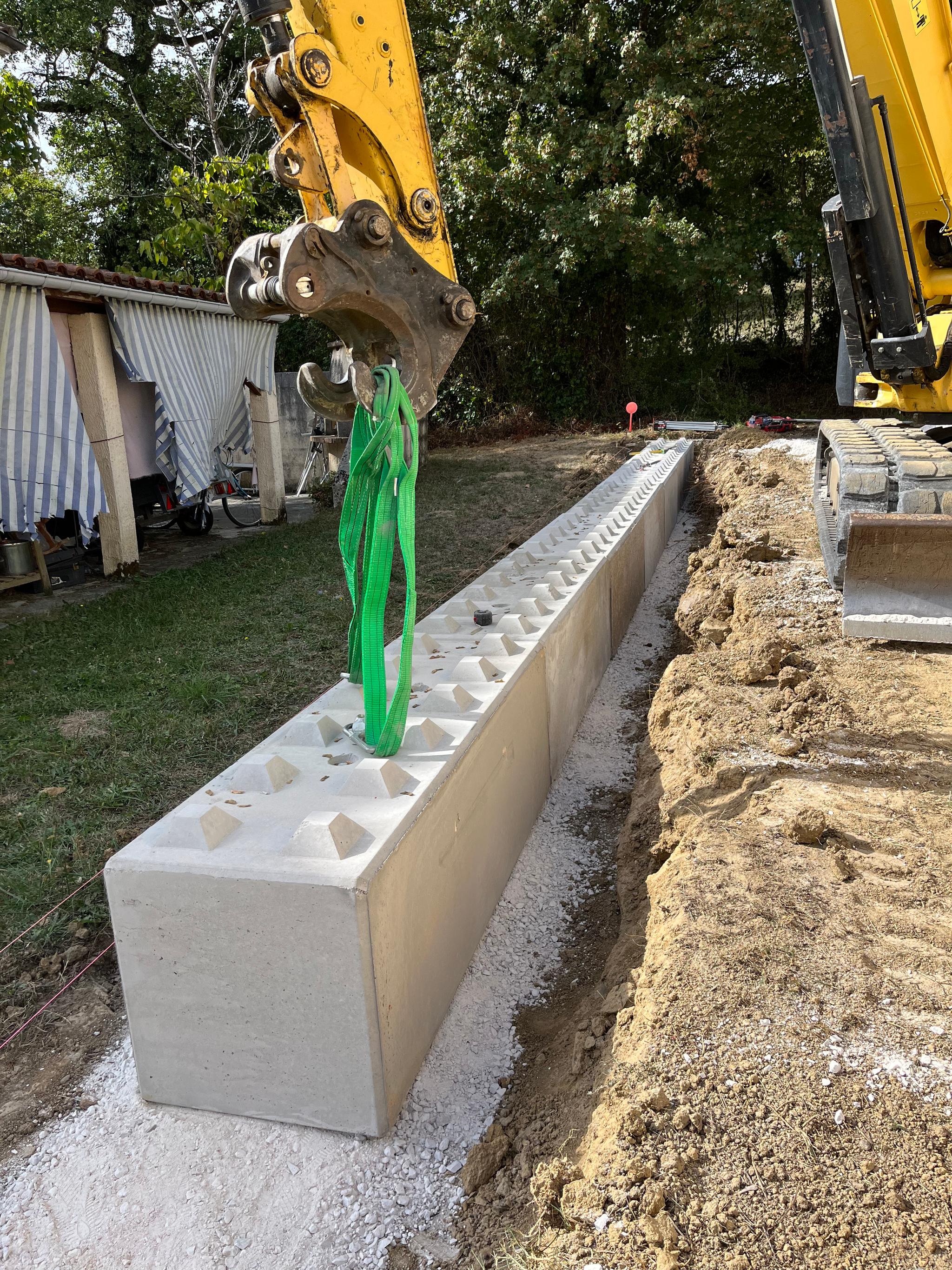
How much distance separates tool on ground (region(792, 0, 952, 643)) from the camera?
4.93 m

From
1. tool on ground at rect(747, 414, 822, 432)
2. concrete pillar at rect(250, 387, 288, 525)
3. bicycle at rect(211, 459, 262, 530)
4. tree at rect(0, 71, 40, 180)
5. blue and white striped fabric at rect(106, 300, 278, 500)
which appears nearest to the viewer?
blue and white striped fabric at rect(106, 300, 278, 500)

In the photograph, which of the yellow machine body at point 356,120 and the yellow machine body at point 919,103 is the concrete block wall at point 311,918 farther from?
the yellow machine body at point 919,103

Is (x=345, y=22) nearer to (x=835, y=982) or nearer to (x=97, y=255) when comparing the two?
(x=835, y=982)

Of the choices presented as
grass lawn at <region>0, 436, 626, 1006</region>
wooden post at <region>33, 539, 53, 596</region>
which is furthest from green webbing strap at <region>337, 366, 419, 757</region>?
wooden post at <region>33, 539, 53, 596</region>

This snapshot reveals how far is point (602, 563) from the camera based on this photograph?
5.50 m

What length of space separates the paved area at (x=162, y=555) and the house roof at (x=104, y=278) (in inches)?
104

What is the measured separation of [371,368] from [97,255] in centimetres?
2058

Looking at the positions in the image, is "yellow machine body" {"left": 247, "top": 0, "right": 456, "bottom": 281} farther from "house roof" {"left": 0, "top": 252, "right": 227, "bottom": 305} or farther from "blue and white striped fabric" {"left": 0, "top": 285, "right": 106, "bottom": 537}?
"blue and white striped fabric" {"left": 0, "top": 285, "right": 106, "bottom": 537}

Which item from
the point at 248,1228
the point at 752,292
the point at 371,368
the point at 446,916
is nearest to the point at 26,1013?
the point at 248,1228

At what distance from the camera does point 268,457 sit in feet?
37.2

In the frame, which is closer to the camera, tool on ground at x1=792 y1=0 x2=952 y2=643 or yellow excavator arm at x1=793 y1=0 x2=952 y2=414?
tool on ground at x1=792 y1=0 x2=952 y2=643

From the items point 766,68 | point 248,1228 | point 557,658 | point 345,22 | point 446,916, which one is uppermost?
point 766,68

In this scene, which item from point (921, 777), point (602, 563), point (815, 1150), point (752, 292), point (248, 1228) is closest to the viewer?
point (815, 1150)

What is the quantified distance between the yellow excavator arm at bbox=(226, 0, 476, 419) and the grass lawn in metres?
2.07
